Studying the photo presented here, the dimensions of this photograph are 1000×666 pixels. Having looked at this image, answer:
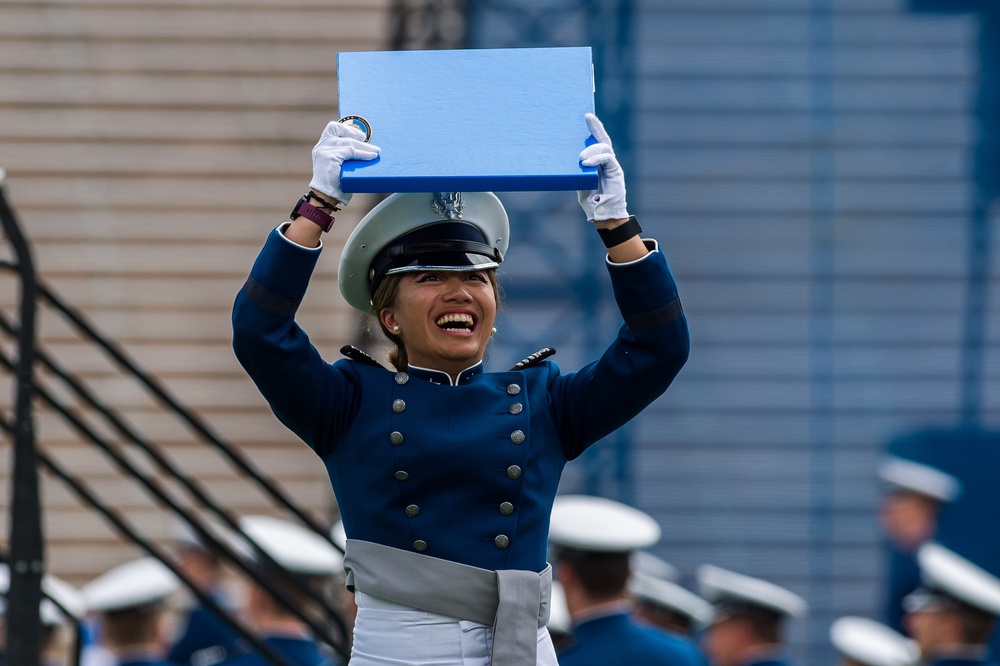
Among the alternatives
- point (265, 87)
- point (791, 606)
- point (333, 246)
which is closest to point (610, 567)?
point (791, 606)

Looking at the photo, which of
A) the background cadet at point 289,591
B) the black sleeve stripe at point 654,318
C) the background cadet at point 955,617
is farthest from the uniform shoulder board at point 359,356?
the background cadet at point 955,617

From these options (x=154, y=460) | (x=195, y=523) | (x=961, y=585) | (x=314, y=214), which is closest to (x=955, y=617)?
(x=961, y=585)

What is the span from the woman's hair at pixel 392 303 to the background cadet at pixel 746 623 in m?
2.97

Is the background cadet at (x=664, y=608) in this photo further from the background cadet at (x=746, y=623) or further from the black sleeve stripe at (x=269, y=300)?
the black sleeve stripe at (x=269, y=300)

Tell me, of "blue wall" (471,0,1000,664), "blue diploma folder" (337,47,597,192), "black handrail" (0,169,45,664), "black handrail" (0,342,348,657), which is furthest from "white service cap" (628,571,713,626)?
"blue diploma folder" (337,47,597,192)

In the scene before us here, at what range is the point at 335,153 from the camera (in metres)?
2.36

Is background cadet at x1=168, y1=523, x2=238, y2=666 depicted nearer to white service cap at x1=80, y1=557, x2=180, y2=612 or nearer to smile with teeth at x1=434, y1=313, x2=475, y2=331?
white service cap at x1=80, y1=557, x2=180, y2=612

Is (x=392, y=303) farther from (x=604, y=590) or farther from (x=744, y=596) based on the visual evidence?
(x=744, y=596)

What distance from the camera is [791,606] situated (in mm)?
5414

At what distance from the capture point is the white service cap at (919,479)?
6219 mm

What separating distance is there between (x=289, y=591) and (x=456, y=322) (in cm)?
296

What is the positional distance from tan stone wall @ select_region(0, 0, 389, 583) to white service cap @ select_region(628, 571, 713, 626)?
2529mm

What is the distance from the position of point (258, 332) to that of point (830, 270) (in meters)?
4.58

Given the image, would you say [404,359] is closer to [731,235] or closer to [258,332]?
[258,332]
